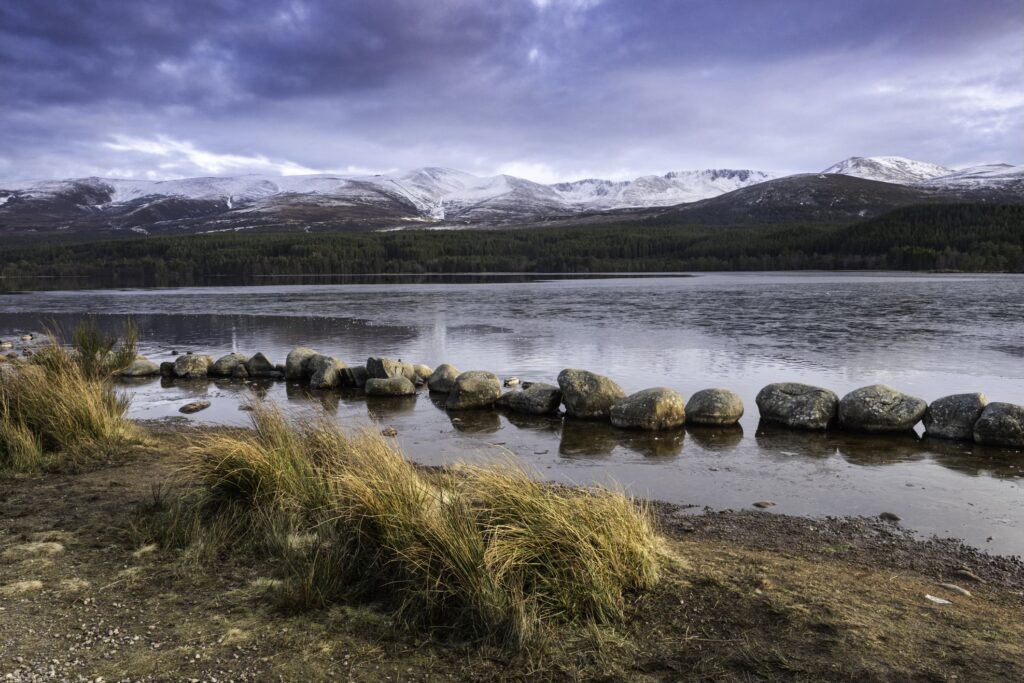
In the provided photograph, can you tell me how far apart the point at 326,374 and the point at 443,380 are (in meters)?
2.99

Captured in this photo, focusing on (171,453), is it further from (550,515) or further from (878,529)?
(878,529)

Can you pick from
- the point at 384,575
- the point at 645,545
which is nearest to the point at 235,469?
the point at 384,575

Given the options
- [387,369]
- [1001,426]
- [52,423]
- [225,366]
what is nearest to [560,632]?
[52,423]

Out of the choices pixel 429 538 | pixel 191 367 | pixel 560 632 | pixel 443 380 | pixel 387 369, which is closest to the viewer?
pixel 560 632

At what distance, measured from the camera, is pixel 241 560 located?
5352 millimetres

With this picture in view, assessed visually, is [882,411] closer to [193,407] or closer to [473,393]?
[473,393]

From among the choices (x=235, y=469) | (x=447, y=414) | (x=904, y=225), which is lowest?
(x=447, y=414)

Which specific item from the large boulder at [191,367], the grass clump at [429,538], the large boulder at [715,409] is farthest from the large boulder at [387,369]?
the grass clump at [429,538]

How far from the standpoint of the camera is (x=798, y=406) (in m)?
11.3

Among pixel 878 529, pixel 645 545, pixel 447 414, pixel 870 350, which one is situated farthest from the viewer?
Result: pixel 870 350

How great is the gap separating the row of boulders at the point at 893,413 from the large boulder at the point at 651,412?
5.40 ft

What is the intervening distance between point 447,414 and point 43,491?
22.2 feet

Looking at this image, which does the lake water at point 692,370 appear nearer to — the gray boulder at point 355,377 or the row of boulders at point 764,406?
the row of boulders at point 764,406

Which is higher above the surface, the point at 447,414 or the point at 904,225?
the point at 904,225
